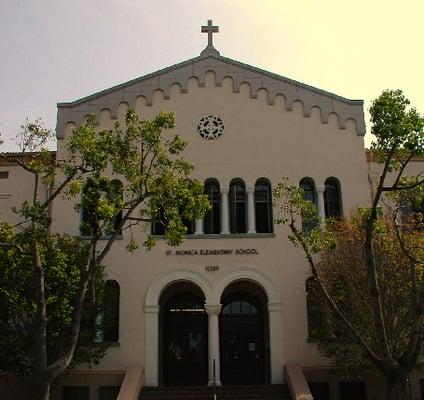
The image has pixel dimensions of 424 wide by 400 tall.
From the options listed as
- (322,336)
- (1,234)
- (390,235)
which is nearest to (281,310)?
(322,336)

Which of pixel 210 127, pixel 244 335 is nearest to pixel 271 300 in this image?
pixel 244 335

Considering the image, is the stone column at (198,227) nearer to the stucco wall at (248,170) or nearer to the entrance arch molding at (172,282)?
the stucco wall at (248,170)

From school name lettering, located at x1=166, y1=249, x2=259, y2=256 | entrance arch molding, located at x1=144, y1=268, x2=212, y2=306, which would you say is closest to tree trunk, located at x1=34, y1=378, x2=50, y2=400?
entrance arch molding, located at x1=144, y1=268, x2=212, y2=306

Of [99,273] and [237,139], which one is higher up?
[237,139]

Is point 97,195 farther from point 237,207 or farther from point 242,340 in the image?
point 242,340

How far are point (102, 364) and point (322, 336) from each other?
812 centimetres

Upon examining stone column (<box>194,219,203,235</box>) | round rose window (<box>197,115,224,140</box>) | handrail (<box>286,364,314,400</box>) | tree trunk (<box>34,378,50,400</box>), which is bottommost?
handrail (<box>286,364,314,400</box>)

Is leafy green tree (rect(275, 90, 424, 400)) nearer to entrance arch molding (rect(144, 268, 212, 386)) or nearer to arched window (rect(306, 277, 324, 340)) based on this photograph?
arched window (rect(306, 277, 324, 340))

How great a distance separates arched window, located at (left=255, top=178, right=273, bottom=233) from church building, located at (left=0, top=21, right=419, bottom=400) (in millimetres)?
43

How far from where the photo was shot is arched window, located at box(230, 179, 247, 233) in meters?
24.8

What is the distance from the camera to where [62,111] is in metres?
25.8

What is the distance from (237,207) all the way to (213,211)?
983mm

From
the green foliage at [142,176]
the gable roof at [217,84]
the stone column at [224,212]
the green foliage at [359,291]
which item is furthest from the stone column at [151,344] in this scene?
the gable roof at [217,84]

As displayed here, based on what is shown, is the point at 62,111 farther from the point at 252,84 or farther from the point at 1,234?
the point at 1,234
